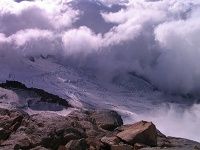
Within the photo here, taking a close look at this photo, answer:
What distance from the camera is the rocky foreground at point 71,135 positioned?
1675 cm

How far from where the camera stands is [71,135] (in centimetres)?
1767

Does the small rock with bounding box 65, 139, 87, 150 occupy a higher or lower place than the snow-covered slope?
lower

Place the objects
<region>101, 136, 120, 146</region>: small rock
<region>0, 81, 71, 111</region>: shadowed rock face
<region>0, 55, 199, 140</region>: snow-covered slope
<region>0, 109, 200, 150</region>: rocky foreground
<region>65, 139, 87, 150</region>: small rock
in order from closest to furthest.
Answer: <region>65, 139, 87, 150</region>: small rock
<region>0, 109, 200, 150</region>: rocky foreground
<region>101, 136, 120, 146</region>: small rock
<region>0, 81, 71, 111</region>: shadowed rock face
<region>0, 55, 199, 140</region>: snow-covered slope

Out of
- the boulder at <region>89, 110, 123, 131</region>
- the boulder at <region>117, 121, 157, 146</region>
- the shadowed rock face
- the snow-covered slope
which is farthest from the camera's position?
the snow-covered slope

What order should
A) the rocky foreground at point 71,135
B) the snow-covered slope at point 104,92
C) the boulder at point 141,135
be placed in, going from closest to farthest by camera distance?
the rocky foreground at point 71,135, the boulder at point 141,135, the snow-covered slope at point 104,92

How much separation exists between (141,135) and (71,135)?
9.13ft

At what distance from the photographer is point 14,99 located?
209 feet

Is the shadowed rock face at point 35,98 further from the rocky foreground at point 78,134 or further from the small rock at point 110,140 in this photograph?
the small rock at point 110,140

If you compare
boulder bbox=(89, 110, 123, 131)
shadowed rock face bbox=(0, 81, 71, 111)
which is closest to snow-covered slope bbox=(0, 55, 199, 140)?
shadowed rock face bbox=(0, 81, 71, 111)

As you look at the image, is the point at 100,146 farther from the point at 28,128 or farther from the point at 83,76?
the point at 83,76

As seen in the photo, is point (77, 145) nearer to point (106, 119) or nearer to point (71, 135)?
point (71, 135)

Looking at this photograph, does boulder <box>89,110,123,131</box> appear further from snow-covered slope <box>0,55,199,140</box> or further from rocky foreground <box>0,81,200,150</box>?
snow-covered slope <box>0,55,199,140</box>

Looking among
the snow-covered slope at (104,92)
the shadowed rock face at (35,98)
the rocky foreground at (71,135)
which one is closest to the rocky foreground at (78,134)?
the rocky foreground at (71,135)

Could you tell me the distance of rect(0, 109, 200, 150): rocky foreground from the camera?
1675 cm
